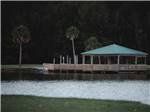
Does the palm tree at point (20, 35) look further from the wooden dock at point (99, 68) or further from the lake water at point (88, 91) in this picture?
the lake water at point (88, 91)

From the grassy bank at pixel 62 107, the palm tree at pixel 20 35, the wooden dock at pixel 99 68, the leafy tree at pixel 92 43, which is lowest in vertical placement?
the wooden dock at pixel 99 68

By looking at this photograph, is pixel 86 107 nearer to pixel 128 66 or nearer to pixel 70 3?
pixel 128 66

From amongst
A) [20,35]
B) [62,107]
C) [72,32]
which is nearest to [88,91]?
[62,107]

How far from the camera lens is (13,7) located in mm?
98500

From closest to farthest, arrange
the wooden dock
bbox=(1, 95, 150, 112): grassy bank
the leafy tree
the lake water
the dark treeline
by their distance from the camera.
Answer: bbox=(1, 95, 150, 112): grassy bank < the lake water < the wooden dock < the leafy tree < the dark treeline

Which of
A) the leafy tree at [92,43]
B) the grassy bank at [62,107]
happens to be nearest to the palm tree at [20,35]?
the leafy tree at [92,43]

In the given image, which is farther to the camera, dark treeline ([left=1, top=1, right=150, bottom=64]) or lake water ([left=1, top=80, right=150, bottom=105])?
dark treeline ([left=1, top=1, right=150, bottom=64])

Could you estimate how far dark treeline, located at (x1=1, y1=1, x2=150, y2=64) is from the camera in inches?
3745

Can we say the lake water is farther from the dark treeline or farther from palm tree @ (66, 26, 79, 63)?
the dark treeline

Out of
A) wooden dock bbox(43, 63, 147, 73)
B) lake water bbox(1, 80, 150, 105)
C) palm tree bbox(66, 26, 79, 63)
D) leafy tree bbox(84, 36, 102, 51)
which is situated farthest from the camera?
palm tree bbox(66, 26, 79, 63)

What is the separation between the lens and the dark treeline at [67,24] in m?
95.1

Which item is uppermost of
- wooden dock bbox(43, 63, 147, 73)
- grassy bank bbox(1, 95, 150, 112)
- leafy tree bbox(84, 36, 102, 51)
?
leafy tree bbox(84, 36, 102, 51)

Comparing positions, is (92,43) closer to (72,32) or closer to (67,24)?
(72,32)

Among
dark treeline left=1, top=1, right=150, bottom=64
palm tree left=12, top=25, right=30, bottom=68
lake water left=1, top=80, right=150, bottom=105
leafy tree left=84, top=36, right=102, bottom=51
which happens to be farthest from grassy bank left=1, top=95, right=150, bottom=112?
dark treeline left=1, top=1, right=150, bottom=64
